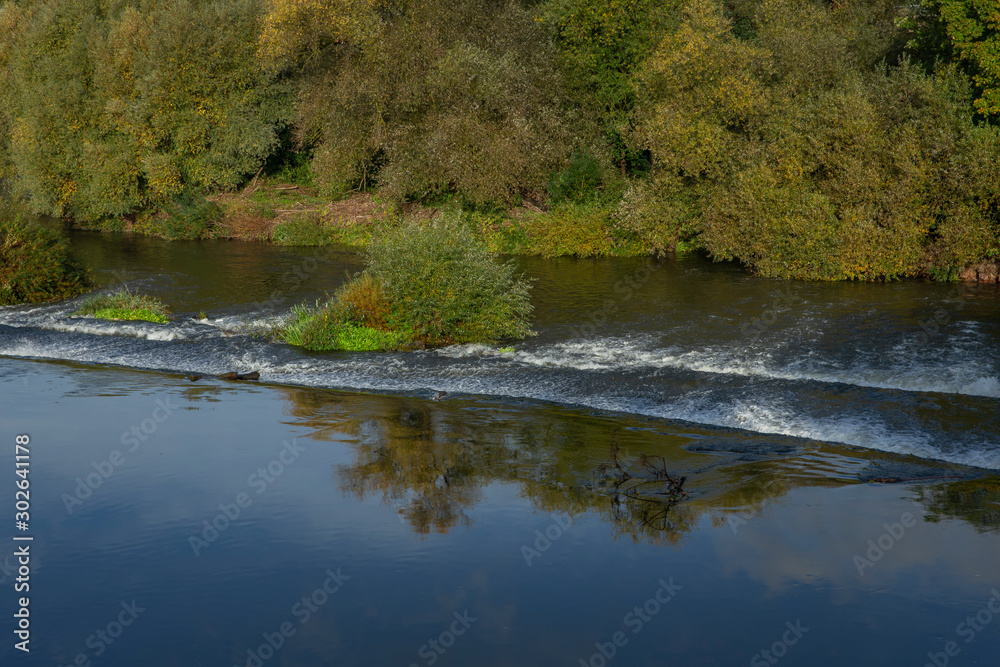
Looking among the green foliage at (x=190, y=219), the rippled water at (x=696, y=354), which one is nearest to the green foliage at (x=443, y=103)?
the green foliage at (x=190, y=219)

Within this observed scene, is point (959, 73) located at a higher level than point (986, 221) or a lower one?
higher

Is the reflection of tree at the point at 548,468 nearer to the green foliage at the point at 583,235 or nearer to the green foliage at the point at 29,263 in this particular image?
the green foliage at the point at 29,263

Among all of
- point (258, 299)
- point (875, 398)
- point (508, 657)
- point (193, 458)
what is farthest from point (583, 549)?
point (258, 299)

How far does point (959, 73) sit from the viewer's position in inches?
1045

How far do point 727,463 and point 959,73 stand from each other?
21.4m

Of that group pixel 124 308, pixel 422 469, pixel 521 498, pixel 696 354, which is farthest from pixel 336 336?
pixel 521 498

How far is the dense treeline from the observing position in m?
25.5

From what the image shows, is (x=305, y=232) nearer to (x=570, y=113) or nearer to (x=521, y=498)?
(x=570, y=113)

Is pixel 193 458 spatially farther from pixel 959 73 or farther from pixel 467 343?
pixel 959 73

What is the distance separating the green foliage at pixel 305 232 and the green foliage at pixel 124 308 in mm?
15756

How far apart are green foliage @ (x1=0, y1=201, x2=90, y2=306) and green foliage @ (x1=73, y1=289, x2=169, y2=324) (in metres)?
1.90

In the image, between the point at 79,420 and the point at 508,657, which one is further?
the point at 79,420

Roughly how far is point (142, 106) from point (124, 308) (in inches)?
807

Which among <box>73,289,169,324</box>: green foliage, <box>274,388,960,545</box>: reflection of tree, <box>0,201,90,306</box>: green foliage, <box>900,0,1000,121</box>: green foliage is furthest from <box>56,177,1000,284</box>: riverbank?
<box>274,388,960,545</box>: reflection of tree
